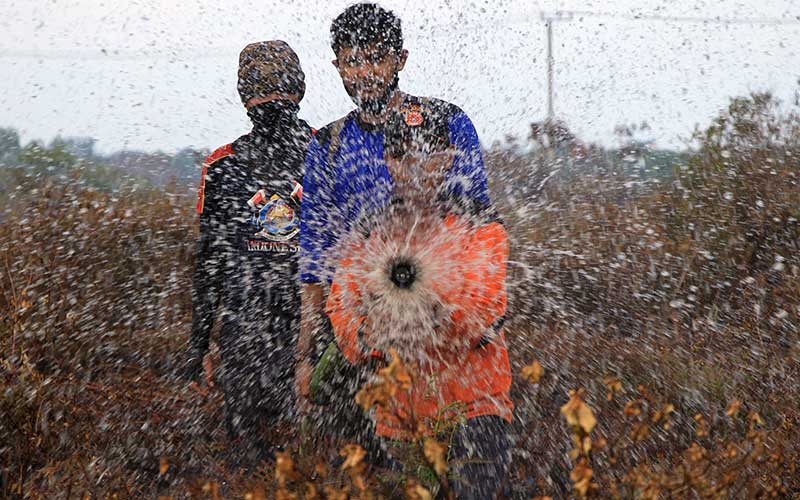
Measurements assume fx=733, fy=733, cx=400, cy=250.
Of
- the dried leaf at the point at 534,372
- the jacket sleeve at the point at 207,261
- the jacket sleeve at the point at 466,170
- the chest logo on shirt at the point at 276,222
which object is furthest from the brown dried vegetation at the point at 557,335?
the chest logo on shirt at the point at 276,222

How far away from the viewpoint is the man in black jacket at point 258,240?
12.2ft

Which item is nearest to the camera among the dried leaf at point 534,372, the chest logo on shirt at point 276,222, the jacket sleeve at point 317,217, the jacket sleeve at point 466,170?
the dried leaf at point 534,372

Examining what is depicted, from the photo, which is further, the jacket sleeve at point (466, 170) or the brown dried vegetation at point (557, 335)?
the brown dried vegetation at point (557, 335)

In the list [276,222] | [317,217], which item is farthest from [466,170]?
[276,222]

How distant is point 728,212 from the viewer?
600 centimetres

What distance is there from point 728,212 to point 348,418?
15.2ft

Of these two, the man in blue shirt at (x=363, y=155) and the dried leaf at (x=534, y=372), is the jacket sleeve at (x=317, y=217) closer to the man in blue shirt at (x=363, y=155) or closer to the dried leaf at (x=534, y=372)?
the man in blue shirt at (x=363, y=155)

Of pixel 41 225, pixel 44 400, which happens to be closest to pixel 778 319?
pixel 44 400

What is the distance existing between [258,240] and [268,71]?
2.85ft

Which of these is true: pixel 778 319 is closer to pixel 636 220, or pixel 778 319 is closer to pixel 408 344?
pixel 636 220

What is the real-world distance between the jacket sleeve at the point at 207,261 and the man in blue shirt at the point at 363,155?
1181mm

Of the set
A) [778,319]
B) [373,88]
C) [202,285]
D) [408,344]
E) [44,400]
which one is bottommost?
[778,319]

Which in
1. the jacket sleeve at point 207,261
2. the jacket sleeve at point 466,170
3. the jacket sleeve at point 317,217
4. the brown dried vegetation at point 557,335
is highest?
the jacket sleeve at point 466,170

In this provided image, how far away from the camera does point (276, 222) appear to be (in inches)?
146
